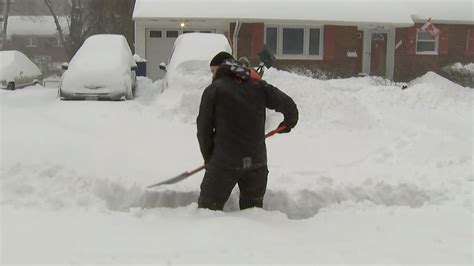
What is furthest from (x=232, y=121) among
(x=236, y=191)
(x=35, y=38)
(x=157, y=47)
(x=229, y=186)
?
(x=35, y=38)

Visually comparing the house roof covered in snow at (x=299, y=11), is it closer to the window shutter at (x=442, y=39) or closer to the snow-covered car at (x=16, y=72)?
the window shutter at (x=442, y=39)

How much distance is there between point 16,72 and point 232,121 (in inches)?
539

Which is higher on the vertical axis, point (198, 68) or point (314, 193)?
point (198, 68)

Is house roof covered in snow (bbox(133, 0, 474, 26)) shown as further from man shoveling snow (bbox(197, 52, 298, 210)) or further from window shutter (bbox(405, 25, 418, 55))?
man shoveling snow (bbox(197, 52, 298, 210))

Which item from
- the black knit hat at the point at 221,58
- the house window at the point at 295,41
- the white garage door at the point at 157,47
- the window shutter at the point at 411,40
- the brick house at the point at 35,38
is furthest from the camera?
the brick house at the point at 35,38

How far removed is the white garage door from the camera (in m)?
20.8

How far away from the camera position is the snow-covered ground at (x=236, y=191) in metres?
Answer: 3.79

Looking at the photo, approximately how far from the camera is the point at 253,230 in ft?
13.4

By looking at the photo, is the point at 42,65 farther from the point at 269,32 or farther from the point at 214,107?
the point at 214,107

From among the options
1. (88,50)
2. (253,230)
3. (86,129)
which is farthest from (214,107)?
(88,50)

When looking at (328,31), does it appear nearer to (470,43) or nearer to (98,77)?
(470,43)

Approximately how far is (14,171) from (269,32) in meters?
16.8

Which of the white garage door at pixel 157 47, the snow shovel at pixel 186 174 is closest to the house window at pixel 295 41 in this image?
the white garage door at pixel 157 47

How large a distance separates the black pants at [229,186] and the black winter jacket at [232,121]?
0.25 ft
